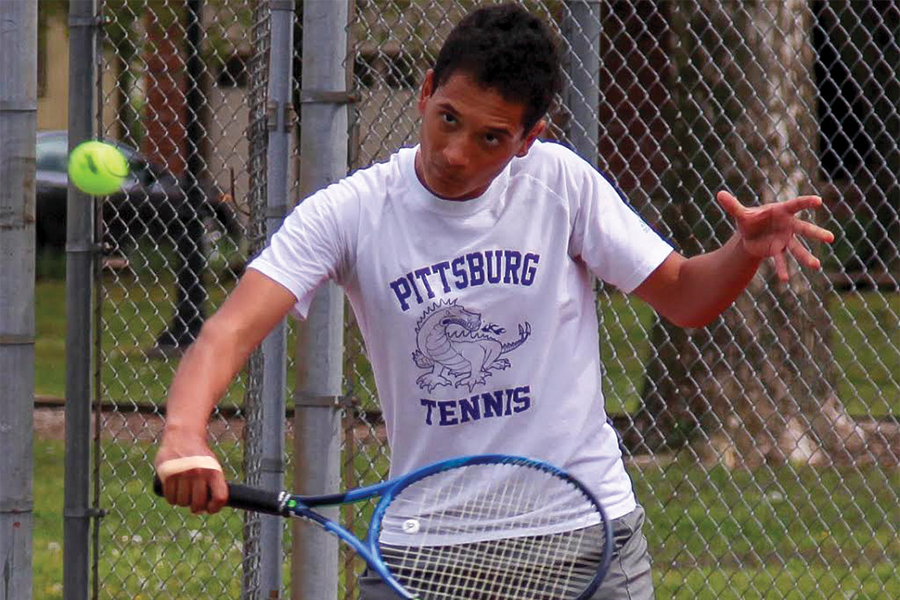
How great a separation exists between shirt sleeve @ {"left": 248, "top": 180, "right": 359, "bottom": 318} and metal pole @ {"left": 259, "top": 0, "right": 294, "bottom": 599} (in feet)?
3.74

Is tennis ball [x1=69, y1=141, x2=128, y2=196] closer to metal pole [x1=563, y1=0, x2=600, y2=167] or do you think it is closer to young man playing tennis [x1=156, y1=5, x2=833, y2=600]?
metal pole [x1=563, y1=0, x2=600, y2=167]

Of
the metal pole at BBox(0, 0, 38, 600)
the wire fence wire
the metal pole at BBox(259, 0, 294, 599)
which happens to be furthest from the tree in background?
the metal pole at BBox(0, 0, 38, 600)

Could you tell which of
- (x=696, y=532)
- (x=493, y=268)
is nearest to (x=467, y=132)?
(x=493, y=268)

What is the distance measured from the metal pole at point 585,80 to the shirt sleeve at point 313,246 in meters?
1.37

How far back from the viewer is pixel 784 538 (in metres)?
6.19

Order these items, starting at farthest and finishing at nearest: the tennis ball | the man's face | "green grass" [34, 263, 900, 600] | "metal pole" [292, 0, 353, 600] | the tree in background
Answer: the tree in background, "green grass" [34, 263, 900, 600], the tennis ball, "metal pole" [292, 0, 353, 600], the man's face

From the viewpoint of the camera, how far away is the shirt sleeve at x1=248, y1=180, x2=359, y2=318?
277cm

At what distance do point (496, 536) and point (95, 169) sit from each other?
1896 mm

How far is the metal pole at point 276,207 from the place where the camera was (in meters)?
4.00

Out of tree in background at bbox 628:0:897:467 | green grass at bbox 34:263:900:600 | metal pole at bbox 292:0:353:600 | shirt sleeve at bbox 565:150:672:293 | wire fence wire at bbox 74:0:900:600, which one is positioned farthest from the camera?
tree in background at bbox 628:0:897:467

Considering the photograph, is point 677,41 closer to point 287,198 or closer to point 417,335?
point 287,198

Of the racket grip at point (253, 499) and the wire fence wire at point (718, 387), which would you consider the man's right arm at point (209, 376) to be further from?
the wire fence wire at point (718, 387)

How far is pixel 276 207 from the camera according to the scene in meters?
4.01

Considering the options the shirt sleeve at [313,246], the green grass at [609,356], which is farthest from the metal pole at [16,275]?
the green grass at [609,356]
